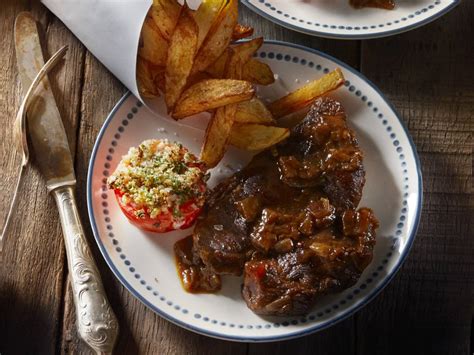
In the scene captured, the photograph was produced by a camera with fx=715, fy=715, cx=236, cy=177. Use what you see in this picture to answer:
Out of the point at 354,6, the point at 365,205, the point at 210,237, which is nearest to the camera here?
the point at 210,237

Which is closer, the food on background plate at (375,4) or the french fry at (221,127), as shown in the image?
the french fry at (221,127)

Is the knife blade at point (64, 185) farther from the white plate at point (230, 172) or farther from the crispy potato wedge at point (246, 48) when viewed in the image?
the crispy potato wedge at point (246, 48)

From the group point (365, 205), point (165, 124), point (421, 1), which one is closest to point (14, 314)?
point (165, 124)

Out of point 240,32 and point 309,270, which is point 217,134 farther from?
point 309,270

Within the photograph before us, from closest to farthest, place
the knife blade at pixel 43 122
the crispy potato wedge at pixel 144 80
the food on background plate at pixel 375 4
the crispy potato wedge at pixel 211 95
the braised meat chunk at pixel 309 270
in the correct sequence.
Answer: the braised meat chunk at pixel 309 270 → the crispy potato wedge at pixel 211 95 → the crispy potato wedge at pixel 144 80 → the knife blade at pixel 43 122 → the food on background plate at pixel 375 4

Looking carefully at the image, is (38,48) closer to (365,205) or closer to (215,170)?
(215,170)

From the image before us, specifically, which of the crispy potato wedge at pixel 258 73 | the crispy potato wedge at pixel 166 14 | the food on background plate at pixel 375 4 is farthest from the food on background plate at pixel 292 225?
the crispy potato wedge at pixel 166 14
